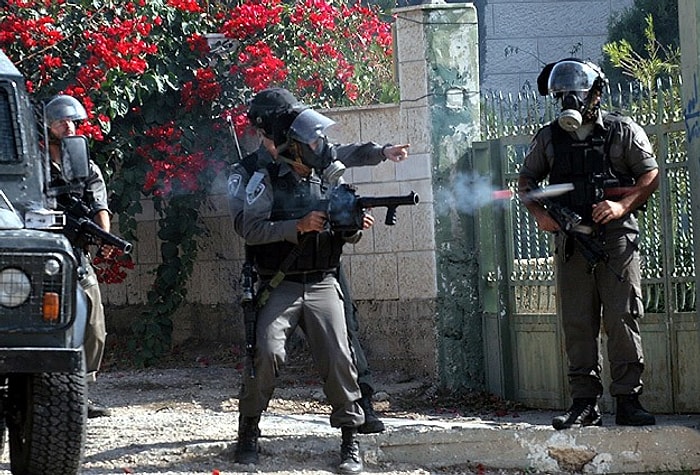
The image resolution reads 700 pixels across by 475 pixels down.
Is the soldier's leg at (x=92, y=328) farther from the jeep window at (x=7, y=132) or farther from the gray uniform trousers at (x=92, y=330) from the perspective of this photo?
the jeep window at (x=7, y=132)

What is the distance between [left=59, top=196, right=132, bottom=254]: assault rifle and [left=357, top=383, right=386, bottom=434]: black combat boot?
1456 mm

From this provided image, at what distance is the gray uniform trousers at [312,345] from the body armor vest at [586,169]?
132 centimetres

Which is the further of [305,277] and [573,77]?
[573,77]

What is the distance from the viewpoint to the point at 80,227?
25.1 feet

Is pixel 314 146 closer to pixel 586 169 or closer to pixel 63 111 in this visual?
pixel 586 169

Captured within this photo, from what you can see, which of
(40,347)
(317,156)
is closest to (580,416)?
(317,156)

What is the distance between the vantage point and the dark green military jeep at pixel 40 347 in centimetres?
568

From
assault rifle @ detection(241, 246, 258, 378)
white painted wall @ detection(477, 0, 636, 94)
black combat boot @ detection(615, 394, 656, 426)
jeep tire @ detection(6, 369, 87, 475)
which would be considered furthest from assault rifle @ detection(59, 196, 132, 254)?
white painted wall @ detection(477, 0, 636, 94)

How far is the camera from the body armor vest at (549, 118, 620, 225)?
24.1 ft

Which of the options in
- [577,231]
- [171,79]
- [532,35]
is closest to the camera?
→ [577,231]

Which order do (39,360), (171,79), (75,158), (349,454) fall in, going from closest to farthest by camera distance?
(39,360)
(75,158)
(349,454)
(171,79)

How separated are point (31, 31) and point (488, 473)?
4.39m

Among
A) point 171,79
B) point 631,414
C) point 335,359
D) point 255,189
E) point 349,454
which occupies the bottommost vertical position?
point 349,454

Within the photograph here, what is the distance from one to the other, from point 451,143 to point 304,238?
2.62 meters
